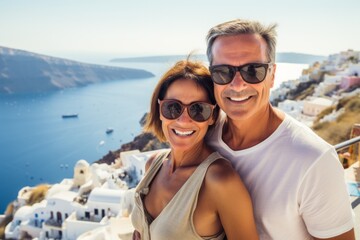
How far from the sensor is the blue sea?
130 ft

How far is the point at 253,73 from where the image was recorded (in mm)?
1577

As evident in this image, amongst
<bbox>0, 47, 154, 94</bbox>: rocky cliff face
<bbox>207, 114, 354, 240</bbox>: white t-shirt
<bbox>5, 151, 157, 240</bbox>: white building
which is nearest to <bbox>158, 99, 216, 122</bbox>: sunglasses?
<bbox>207, 114, 354, 240</bbox>: white t-shirt

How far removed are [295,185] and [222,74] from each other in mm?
611

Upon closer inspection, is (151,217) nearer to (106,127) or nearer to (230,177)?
(230,177)

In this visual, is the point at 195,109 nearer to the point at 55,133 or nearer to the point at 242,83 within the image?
the point at 242,83

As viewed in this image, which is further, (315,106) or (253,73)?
(315,106)

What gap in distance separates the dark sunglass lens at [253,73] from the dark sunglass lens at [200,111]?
28cm

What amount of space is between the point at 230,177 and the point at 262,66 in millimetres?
540

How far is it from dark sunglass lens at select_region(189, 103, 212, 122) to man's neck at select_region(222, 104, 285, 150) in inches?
5.9

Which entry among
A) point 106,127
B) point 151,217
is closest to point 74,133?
point 106,127

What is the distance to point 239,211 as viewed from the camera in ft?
4.74

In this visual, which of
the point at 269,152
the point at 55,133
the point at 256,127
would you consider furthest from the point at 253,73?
the point at 55,133

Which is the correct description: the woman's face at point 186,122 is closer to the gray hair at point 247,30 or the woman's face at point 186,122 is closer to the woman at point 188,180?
the woman at point 188,180

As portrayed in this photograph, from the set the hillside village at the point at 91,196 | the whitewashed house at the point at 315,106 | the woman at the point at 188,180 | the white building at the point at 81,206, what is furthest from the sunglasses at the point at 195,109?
the whitewashed house at the point at 315,106
